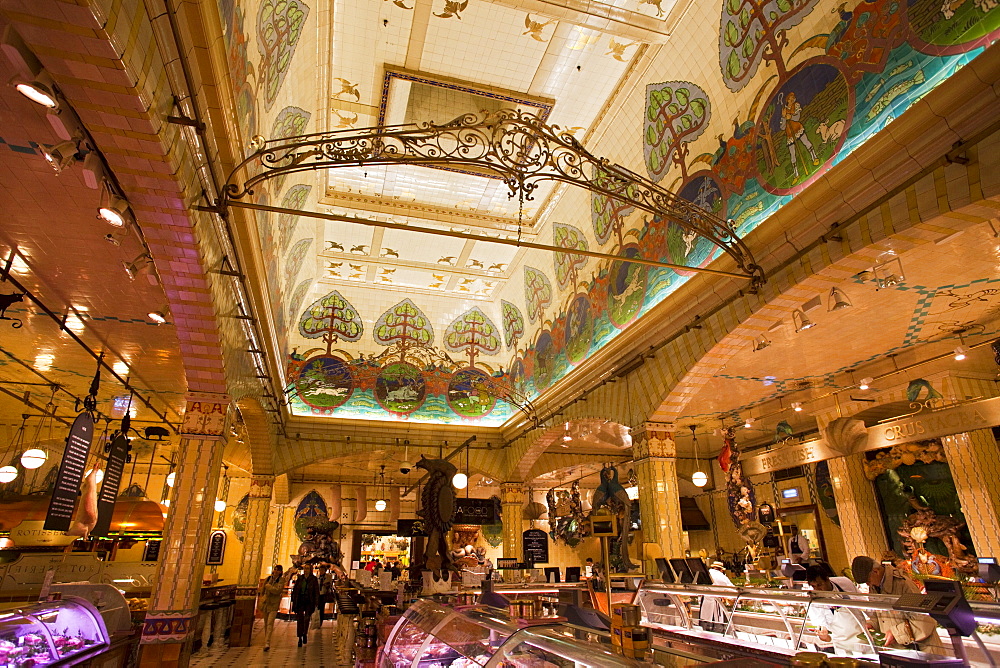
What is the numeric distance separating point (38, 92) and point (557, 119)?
6841 mm

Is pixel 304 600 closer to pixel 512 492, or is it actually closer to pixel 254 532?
pixel 254 532

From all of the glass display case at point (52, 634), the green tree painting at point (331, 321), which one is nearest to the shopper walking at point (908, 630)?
the glass display case at point (52, 634)

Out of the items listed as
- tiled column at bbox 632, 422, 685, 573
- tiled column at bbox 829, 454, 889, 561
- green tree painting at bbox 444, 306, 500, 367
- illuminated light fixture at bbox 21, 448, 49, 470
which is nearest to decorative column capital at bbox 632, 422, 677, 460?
tiled column at bbox 632, 422, 685, 573

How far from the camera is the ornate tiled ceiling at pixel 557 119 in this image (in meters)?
5.39

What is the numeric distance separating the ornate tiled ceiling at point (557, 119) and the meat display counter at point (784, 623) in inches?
156

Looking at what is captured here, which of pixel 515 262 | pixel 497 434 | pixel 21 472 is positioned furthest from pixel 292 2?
pixel 21 472

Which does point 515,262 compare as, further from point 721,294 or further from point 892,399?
point 892,399

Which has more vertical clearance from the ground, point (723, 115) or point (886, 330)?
point (723, 115)

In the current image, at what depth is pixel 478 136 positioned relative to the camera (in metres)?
4.99

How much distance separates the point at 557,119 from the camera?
8.94 meters

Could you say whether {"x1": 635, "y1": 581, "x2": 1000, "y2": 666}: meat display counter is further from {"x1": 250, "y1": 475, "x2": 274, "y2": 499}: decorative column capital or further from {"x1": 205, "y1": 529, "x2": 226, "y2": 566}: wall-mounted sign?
{"x1": 205, "y1": 529, "x2": 226, "y2": 566}: wall-mounted sign

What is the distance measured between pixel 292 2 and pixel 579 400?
7996 millimetres

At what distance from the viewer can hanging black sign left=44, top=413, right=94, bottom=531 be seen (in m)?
6.87

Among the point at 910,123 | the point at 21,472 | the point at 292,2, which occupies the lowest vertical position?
the point at 21,472
